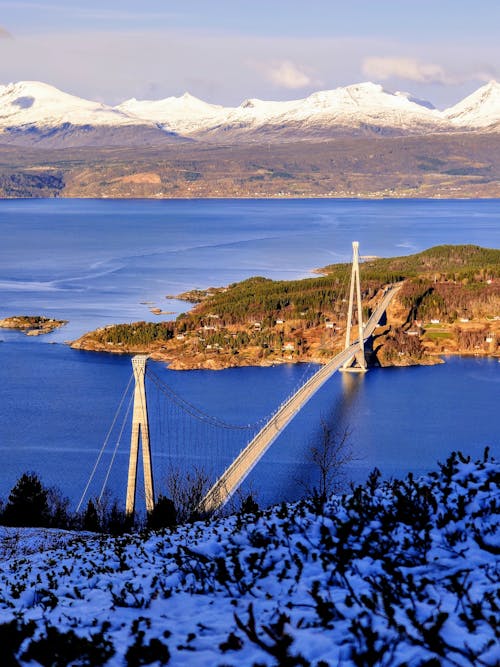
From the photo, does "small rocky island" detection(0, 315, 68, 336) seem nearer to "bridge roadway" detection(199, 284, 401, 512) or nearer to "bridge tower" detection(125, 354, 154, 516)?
"bridge roadway" detection(199, 284, 401, 512)

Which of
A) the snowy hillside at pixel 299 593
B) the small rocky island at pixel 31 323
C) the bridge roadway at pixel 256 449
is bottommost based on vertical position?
the bridge roadway at pixel 256 449

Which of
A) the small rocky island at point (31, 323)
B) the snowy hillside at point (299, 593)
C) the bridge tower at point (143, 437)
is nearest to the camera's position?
the snowy hillside at point (299, 593)

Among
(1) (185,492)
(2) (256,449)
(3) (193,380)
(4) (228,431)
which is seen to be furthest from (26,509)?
(3) (193,380)

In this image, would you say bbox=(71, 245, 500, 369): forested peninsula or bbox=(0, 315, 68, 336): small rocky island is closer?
bbox=(71, 245, 500, 369): forested peninsula

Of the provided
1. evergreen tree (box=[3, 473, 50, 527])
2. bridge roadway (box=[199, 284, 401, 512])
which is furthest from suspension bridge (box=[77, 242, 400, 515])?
evergreen tree (box=[3, 473, 50, 527])

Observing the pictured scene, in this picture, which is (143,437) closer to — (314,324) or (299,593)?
(299,593)

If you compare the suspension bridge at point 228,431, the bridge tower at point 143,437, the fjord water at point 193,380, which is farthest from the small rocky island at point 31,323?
the bridge tower at point 143,437

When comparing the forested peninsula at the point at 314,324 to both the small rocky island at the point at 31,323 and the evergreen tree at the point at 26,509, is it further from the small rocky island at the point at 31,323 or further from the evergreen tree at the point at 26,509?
the evergreen tree at the point at 26,509
